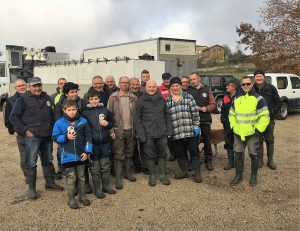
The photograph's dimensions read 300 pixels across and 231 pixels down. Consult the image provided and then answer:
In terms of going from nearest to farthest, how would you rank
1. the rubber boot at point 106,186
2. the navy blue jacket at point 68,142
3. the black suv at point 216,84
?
1. the navy blue jacket at point 68,142
2. the rubber boot at point 106,186
3. the black suv at point 216,84

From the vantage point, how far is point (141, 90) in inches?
222

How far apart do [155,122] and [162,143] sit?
37 centimetres

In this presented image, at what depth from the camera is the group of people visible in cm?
404

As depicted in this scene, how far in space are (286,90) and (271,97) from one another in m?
7.17

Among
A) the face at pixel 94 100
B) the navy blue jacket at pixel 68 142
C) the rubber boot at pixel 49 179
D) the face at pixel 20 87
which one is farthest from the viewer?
the face at pixel 20 87

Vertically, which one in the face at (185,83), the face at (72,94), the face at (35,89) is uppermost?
the face at (185,83)

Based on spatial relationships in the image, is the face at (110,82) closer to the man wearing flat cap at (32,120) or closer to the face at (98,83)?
the face at (98,83)

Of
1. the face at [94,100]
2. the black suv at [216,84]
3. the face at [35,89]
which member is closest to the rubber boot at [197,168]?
the face at [94,100]

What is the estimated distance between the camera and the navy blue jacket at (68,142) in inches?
152

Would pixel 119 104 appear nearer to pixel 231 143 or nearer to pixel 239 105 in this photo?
pixel 239 105

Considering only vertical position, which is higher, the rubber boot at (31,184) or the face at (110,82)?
the face at (110,82)

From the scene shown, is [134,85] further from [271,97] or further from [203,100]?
[271,97]

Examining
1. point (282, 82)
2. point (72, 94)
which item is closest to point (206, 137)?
point (72, 94)

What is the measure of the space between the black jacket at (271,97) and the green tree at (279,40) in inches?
393
